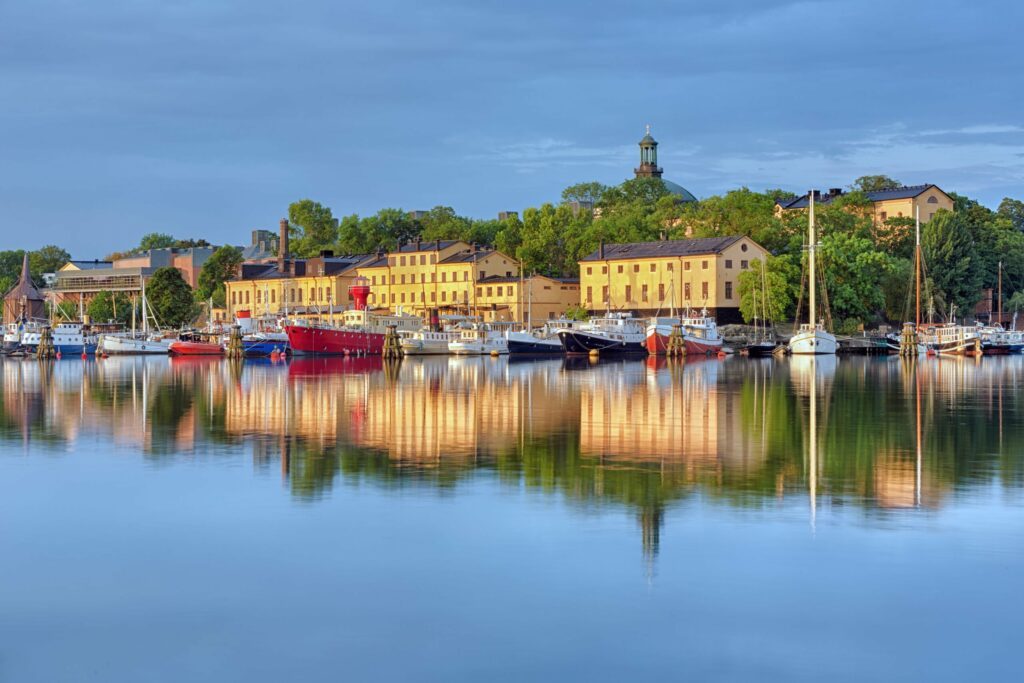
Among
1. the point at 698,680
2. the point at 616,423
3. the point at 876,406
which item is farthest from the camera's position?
the point at 876,406

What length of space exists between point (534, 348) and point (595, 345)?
197 inches

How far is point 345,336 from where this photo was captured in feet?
343

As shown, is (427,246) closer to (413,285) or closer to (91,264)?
(413,285)

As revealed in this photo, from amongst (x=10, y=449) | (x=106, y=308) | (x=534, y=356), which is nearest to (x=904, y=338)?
(x=534, y=356)

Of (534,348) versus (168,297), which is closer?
(534,348)

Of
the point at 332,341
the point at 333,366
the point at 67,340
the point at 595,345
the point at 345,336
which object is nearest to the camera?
the point at 333,366

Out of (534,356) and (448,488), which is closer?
(448,488)

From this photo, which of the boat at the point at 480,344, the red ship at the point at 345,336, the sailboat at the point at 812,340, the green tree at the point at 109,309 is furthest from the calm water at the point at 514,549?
the green tree at the point at 109,309

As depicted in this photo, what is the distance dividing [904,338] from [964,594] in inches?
3418

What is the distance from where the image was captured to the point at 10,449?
31156 mm

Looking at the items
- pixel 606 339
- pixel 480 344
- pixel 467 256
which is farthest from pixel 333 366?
pixel 467 256

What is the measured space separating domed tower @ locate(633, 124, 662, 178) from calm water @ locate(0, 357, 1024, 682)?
128716 millimetres

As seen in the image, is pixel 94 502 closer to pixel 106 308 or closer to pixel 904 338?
pixel 904 338

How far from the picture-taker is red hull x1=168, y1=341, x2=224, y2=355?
112 m
